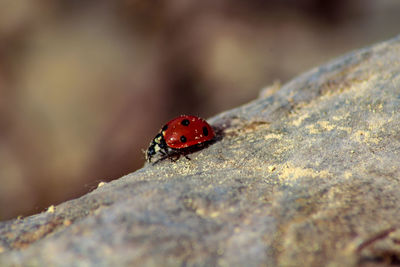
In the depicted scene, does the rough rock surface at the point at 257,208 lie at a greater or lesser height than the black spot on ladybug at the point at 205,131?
lesser

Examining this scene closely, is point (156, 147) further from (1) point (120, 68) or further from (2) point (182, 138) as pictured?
(1) point (120, 68)

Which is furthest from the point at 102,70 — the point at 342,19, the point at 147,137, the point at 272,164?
the point at 272,164

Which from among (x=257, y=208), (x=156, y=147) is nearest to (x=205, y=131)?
(x=156, y=147)

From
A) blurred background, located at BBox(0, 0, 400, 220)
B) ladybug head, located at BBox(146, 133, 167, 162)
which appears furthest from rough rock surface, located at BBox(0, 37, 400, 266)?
blurred background, located at BBox(0, 0, 400, 220)

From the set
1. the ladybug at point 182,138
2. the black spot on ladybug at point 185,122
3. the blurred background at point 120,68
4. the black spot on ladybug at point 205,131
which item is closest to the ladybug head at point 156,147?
the ladybug at point 182,138

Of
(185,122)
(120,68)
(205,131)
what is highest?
(120,68)

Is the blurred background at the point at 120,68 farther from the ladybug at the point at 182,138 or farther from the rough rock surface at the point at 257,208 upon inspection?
the rough rock surface at the point at 257,208

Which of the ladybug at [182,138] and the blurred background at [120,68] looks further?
the blurred background at [120,68]
